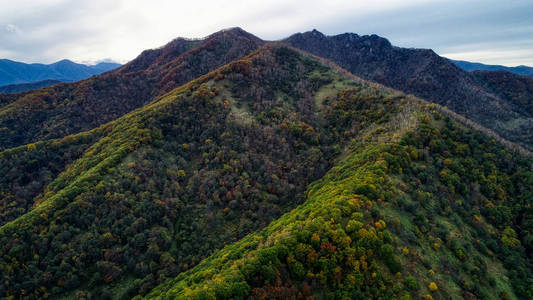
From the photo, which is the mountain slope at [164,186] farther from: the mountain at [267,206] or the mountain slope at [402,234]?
the mountain slope at [402,234]

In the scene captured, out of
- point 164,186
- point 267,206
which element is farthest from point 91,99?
point 267,206


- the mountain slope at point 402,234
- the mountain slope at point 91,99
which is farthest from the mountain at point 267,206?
the mountain slope at point 91,99

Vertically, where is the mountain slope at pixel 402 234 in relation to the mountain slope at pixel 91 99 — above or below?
below

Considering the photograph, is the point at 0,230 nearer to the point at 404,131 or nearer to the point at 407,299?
the point at 407,299

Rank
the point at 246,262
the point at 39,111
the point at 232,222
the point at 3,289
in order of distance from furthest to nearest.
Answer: the point at 39,111 < the point at 232,222 < the point at 3,289 < the point at 246,262

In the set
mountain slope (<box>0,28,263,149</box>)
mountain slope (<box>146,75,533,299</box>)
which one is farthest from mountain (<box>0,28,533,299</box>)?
mountain slope (<box>0,28,263,149</box>)

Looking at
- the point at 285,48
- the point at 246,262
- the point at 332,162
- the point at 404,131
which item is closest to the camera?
the point at 246,262

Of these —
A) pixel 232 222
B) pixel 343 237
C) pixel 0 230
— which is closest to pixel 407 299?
pixel 343 237

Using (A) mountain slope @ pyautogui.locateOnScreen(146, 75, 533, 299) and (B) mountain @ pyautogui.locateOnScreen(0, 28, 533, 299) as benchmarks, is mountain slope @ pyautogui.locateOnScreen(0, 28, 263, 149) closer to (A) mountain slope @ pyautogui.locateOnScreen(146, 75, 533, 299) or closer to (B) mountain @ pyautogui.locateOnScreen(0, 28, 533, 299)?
(B) mountain @ pyautogui.locateOnScreen(0, 28, 533, 299)
